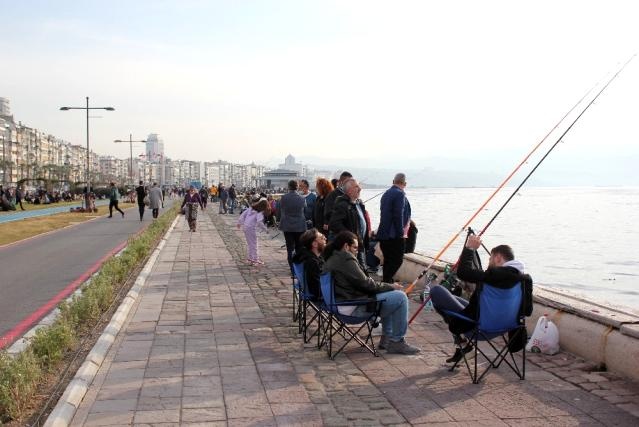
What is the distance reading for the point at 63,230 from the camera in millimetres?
25625

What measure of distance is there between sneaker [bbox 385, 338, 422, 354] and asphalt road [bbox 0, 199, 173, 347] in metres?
4.26

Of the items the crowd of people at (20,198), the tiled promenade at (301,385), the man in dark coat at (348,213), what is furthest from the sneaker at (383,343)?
the crowd of people at (20,198)

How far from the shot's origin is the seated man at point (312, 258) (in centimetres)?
695

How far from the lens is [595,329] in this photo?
6.01 m

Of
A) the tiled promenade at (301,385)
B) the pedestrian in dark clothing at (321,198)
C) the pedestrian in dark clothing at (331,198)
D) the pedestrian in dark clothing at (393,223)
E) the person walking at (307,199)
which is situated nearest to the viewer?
the tiled promenade at (301,385)

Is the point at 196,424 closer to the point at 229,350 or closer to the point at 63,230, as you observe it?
the point at 229,350

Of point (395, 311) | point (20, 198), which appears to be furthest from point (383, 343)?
point (20, 198)

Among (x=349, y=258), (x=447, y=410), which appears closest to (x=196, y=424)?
(x=447, y=410)

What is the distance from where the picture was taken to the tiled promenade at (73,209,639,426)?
4656mm

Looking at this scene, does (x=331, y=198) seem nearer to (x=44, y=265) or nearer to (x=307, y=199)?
(x=307, y=199)

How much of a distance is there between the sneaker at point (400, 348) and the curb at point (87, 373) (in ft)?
8.91

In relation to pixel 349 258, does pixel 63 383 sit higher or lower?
lower

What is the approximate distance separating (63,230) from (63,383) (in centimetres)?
2167

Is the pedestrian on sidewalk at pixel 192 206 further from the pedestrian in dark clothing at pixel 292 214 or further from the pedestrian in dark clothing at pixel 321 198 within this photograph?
the pedestrian in dark clothing at pixel 321 198
